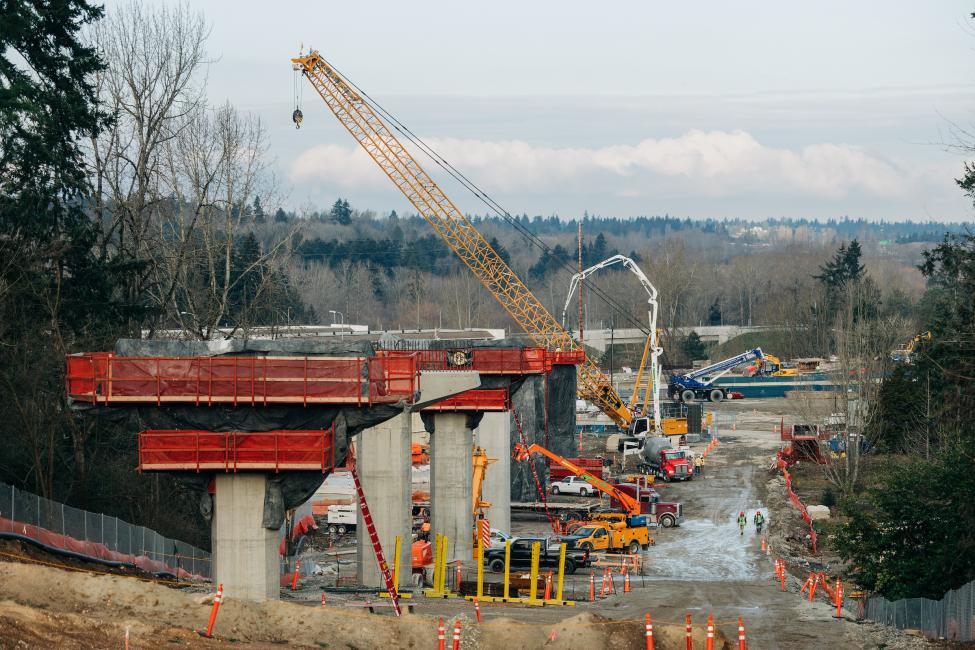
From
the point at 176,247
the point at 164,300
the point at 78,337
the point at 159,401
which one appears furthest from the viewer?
the point at 176,247

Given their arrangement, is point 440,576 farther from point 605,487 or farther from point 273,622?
point 605,487

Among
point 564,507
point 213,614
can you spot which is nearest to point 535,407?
point 564,507

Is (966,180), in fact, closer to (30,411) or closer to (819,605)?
(819,605)

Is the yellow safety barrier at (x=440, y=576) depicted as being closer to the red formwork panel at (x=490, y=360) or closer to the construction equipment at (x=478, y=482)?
the construction equipment at (x=478, y=482)

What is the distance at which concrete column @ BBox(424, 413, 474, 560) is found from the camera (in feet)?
170

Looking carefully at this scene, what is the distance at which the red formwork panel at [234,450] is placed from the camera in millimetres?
31281

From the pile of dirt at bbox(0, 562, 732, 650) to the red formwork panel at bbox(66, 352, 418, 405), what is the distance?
15.5ft

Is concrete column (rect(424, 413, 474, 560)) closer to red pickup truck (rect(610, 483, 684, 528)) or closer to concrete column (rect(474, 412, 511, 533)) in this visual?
concrete column (rect(474, 412, 511, 533))

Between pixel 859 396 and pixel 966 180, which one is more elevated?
pixel 966 180

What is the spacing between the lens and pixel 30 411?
4916 centimetres

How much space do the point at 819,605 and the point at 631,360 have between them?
13595 centimetres

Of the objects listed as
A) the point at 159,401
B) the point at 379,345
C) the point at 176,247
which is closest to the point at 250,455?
the point at 159,401

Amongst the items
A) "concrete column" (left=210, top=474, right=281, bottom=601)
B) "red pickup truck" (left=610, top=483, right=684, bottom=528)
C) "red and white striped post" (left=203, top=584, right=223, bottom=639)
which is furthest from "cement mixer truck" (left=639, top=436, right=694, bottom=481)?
"red and white striped post" (left=203, top=584, right=223, bottom=639)

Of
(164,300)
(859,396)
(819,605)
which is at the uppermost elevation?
(164,300)
